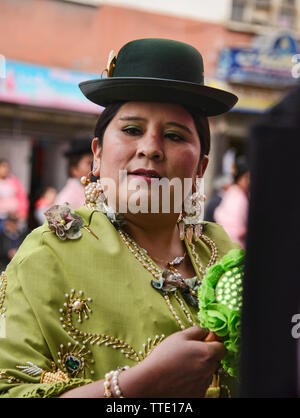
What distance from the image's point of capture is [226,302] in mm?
1174

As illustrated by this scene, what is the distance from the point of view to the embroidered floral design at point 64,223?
4.61 ft

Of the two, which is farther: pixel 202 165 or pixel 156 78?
pixel 202 165

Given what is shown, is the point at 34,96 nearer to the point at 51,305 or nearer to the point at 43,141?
the point at 43,141

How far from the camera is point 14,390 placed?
47.3 inches

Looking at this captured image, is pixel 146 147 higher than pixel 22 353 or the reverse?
higher

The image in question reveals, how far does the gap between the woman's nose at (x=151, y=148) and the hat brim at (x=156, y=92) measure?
0.10 metres

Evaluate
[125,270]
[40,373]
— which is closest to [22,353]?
[40,373]

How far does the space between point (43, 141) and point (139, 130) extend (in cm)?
772

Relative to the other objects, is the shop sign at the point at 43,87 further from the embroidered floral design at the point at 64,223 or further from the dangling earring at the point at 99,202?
the embroidered floral design at the point at 64,223

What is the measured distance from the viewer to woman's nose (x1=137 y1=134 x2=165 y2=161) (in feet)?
4.61

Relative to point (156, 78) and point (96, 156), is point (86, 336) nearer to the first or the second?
point (96, 156)

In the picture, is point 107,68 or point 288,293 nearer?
point 288,293

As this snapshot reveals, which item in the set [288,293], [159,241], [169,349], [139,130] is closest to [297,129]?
[288,293]

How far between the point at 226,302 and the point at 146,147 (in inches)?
17.6
